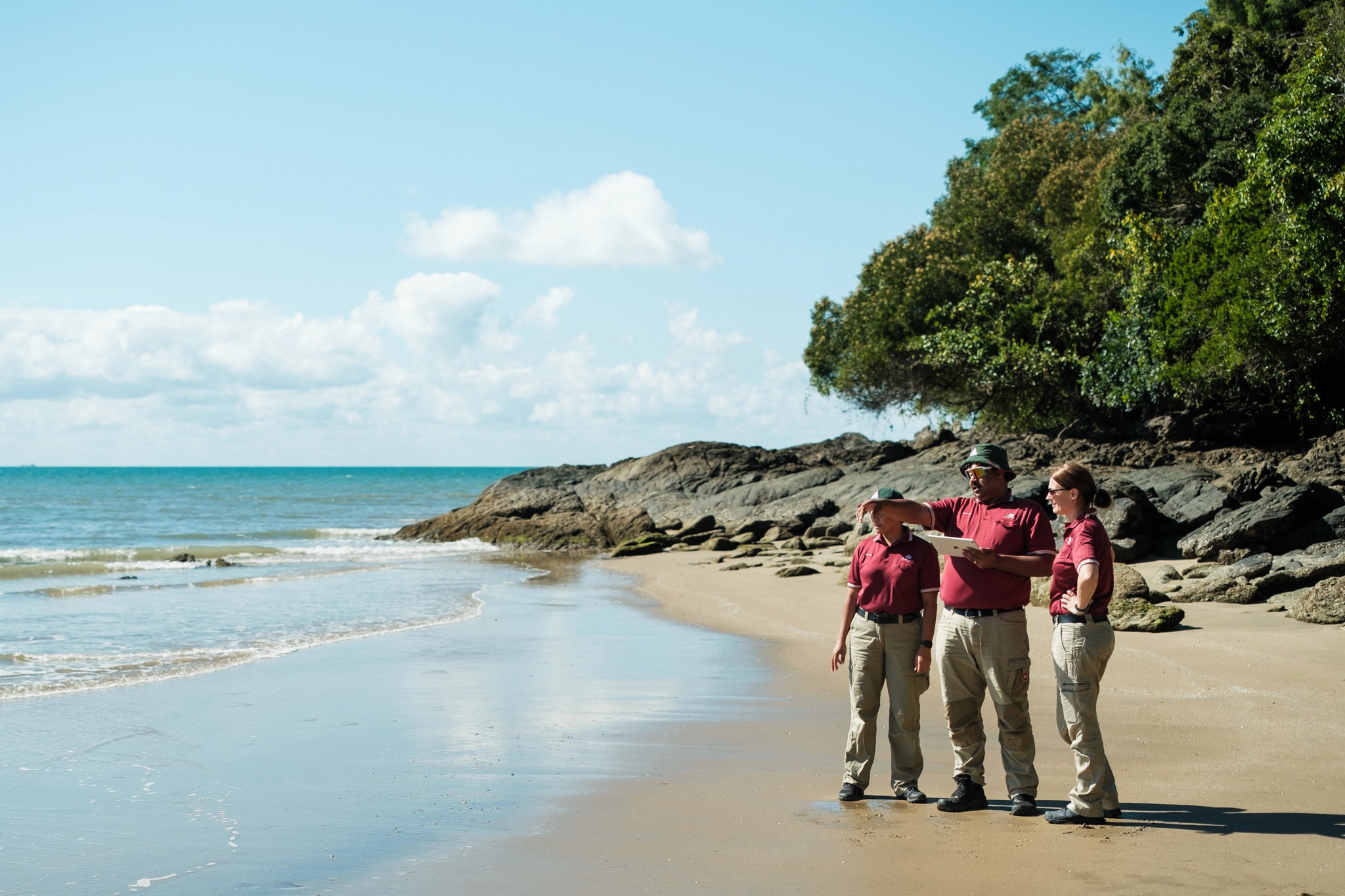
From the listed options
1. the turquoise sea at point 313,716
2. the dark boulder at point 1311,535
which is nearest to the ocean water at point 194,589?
the turquoise sea at point 313,716

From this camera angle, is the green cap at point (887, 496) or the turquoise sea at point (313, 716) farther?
the green cap at point (887, 496)

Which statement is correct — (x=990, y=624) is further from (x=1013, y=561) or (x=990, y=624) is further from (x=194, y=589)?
(x=194, y=589)

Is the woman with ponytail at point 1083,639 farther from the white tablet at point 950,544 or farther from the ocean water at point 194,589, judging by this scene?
the ocean water at point 194,589

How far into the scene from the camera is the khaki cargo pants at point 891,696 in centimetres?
582

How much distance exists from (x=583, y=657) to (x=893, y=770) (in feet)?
19.1

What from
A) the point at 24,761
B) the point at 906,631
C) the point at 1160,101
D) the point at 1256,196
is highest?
the point at 1160,101

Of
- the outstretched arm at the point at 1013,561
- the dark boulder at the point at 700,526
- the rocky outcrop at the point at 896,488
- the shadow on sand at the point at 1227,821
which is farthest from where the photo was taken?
the dark boulder at the point at 700,526

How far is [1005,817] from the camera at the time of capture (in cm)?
548

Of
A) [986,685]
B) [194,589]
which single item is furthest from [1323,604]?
[194,589]

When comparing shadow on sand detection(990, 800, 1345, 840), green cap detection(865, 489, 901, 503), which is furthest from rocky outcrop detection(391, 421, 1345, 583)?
green cap detection(865, 489, 901, 503)

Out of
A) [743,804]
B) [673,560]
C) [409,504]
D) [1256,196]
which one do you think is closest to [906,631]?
[743,804]

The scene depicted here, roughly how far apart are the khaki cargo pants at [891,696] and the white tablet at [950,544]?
60 cm

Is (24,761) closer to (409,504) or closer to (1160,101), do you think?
(1160,101)

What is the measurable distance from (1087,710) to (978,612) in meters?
0.69
